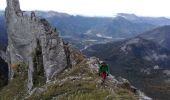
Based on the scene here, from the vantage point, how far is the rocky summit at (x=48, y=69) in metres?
64.6

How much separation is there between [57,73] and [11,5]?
213 ft

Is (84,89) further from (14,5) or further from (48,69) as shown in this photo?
(14,5)

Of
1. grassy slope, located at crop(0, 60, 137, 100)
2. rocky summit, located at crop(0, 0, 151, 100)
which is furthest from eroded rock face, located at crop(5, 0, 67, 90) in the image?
grassy slope, located at crop(0, 60, 137, 100)

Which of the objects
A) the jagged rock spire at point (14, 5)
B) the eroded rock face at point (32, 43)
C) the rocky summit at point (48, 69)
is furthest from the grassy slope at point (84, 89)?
the jagged rock spire at point (14, 5)

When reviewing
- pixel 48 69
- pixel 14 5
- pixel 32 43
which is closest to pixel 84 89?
pixel 48 69

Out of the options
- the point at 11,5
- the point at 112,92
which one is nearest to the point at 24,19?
the point at 11,5

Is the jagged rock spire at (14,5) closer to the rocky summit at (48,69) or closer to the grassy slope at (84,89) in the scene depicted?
the rocky summit at (48,69)

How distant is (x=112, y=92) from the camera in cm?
5906

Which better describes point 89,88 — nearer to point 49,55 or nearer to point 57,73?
point 57,73

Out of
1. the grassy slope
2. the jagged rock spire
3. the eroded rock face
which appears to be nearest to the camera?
the grassy slope

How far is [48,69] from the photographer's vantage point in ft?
341

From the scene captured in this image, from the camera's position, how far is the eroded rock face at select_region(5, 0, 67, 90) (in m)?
103

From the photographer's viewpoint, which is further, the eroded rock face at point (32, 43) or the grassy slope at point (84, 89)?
the eroded rock face at point (32, 43)

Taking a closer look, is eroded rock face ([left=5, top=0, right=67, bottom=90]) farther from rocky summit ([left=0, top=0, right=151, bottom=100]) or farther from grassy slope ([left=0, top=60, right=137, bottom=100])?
grassy slope ([left=0, top=60, right=137, bottom=100])
